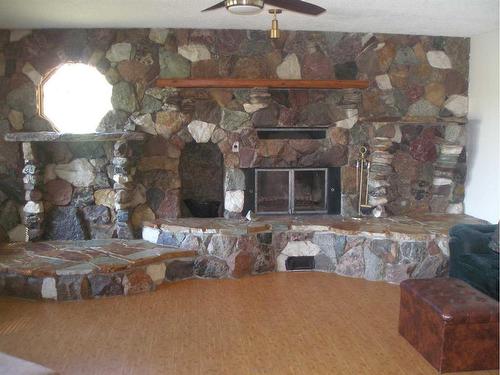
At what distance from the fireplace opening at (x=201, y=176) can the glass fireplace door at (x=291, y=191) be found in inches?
16.0

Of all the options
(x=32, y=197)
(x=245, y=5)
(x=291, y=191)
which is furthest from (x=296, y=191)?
(x=245, y=5)

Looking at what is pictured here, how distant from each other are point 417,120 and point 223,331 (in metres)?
2.72

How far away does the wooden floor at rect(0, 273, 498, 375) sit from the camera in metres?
2.56

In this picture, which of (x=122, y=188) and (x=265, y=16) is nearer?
(x=265, y=16)

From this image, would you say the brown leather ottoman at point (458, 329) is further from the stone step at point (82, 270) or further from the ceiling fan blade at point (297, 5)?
the stone step at point (82, 270)

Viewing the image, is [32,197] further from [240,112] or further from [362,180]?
[362,180]

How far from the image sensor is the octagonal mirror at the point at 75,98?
4305 mm

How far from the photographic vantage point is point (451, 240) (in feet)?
11.1

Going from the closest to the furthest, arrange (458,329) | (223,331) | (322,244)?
1. (458,329)
2. (223,331)
3. (322,244)

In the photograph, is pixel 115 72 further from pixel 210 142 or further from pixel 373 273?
pixel 373 273

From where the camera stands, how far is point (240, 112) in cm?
441

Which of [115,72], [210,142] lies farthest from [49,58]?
[210,142]

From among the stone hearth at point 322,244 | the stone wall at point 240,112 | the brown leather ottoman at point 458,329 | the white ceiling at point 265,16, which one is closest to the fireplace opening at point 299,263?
the stone hearth at point 322,244

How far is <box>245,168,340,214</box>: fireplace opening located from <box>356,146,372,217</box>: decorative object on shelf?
0.63 ft
